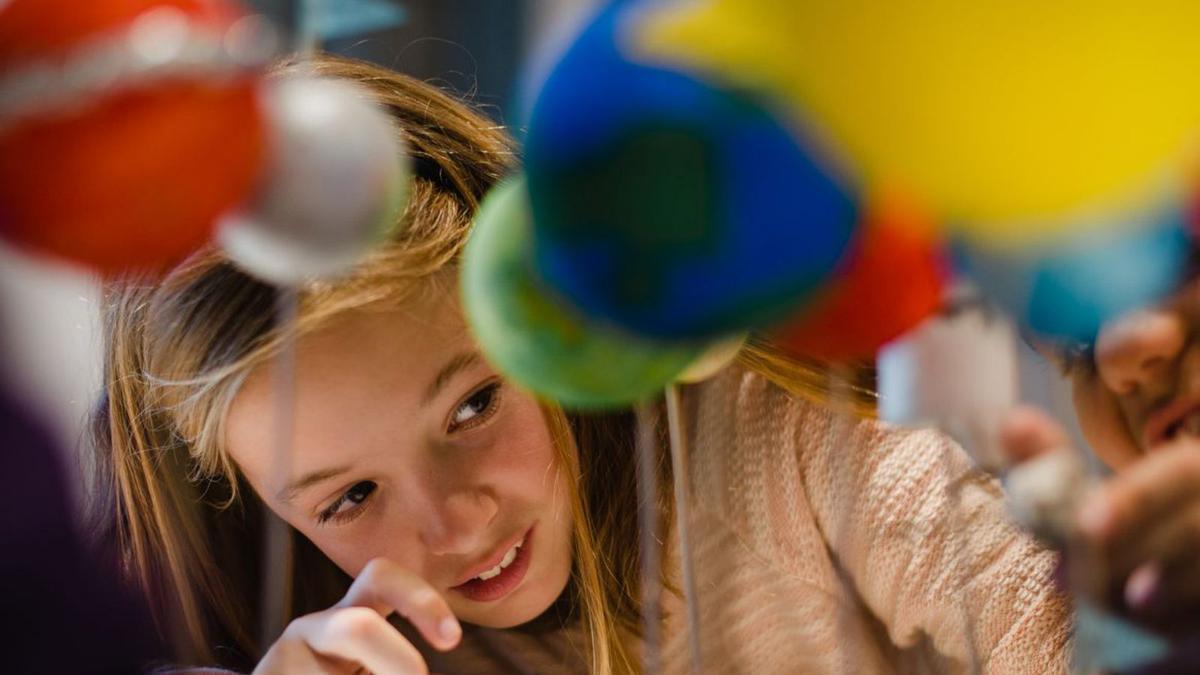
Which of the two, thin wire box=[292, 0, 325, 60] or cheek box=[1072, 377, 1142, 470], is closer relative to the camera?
cheek box=[1072, 377, 1142, 470]

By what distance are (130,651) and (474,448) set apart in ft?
0.61

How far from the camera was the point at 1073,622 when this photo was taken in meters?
0.59

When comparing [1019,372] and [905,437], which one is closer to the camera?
[1019,372]

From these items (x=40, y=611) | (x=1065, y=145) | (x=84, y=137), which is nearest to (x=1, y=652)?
(x=40, y=611)

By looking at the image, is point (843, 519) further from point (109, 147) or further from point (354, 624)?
point (109, 147)

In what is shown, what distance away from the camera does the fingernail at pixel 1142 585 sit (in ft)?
0.92

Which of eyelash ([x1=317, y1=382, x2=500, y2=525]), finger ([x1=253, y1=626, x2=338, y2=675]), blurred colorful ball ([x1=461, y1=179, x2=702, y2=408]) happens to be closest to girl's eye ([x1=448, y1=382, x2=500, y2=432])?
eyelash ([x1=317, y1=382, x2=500, y2=525])

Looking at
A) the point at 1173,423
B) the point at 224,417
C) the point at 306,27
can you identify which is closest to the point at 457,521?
the point at 224,417

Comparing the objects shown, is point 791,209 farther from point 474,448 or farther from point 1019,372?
point 474,448

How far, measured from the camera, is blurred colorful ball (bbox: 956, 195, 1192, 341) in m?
0.23

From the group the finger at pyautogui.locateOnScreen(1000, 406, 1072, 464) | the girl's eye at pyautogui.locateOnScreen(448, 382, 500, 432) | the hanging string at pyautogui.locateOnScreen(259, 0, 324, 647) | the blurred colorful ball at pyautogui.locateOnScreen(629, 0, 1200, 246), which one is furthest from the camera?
the girl's eye at pyautogui.locateOnScreen(448, 382, 500, 432)

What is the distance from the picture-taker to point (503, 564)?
640 millimetres

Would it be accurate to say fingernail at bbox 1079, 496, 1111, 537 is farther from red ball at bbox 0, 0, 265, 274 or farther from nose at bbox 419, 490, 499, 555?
nose at bbox 419, 490, 499, 555

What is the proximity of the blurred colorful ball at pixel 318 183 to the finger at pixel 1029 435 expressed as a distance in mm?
164
